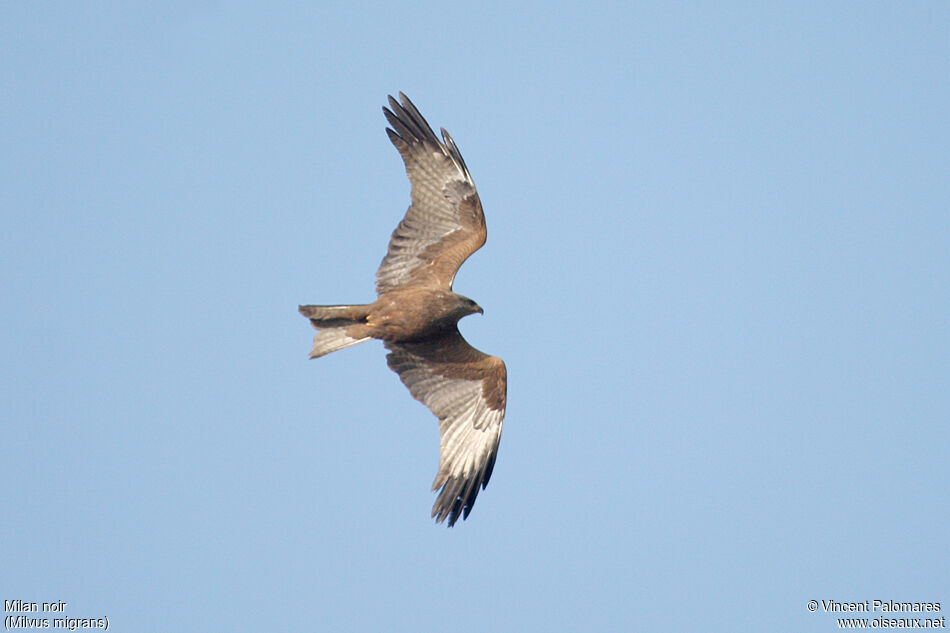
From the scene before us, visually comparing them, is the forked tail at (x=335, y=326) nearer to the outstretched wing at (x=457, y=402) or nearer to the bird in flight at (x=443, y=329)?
the bird in flight at (x=443, y=329)

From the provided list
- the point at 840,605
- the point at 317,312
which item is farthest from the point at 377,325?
the point at 840,605

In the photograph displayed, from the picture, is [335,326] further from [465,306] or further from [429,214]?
[429,214]

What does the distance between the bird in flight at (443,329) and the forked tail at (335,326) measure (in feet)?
0.80

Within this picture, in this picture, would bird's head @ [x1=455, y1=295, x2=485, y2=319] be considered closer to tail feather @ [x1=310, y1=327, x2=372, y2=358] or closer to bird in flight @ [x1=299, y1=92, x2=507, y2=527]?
bird in flight @ [x1=299, y1=92, x2=507, y2=527]

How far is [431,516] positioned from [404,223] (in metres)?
2.70


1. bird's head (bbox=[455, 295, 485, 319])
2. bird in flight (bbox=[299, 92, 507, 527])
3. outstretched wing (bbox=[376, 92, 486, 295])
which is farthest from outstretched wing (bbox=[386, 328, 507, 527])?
outstretched wing (bbox=[376, 92, 486, 295])

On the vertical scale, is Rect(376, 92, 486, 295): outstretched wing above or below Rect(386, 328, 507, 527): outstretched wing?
above

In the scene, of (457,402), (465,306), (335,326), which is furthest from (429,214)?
(457,402)

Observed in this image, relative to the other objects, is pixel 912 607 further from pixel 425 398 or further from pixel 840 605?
pixel 425 398

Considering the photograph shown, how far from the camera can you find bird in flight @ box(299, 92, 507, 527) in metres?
10.9

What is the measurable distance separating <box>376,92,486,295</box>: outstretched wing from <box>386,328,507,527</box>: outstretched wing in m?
0.63

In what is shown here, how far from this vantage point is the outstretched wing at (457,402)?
11.0m

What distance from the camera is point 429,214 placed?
1105 cm

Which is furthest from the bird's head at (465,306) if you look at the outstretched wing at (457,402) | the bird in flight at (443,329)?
the outstretched wing at (457,402)
